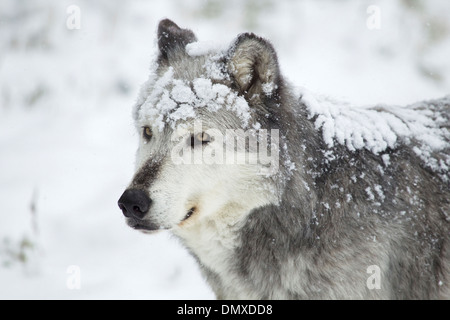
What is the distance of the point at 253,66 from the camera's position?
8.91ft

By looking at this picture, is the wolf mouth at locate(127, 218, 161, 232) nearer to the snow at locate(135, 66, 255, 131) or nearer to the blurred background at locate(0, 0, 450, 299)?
the snow at locate(135, 66, 255, 131)

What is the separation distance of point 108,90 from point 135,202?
5.77 m

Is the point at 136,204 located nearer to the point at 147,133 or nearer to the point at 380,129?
the point at 147,133

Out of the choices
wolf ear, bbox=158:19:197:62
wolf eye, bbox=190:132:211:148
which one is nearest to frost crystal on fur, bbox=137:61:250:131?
wolf eye, bbox=190:132:211:148

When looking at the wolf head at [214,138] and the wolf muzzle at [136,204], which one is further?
the wolf head at [214,138]

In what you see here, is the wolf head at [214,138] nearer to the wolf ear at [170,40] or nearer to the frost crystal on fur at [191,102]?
the frost crystal on fur at [191,102]

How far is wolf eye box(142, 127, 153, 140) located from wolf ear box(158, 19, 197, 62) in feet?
1.62

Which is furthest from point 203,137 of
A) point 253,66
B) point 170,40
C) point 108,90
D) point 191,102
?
point 108,90

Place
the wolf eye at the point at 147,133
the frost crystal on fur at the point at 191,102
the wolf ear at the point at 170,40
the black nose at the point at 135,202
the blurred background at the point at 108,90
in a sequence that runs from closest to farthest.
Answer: the black nose at the point at 135,202, the frost crystal on fur at the point at 191,102, the wolf eye at the point at 147,133, the wolf ear at the point at 170,40, the blurred background at the point at 108,90

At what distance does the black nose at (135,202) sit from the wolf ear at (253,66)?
2.73ft

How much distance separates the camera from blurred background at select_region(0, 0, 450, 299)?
185 inches

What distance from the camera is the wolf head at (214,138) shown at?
257cm

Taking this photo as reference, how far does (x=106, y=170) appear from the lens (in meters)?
6.35

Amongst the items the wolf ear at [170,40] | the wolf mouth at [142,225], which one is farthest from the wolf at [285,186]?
the wolf ear at [170,40]
